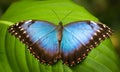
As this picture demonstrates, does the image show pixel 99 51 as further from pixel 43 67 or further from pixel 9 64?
pixel 9 64

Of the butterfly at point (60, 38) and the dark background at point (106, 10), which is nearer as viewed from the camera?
the butterfly at point (60, 38)

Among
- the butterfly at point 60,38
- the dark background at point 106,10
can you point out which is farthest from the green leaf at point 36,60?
the dark background at point 106,10

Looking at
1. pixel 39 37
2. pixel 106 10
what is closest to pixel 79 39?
pixel 39 37

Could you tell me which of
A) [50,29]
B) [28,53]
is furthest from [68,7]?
[28,53]

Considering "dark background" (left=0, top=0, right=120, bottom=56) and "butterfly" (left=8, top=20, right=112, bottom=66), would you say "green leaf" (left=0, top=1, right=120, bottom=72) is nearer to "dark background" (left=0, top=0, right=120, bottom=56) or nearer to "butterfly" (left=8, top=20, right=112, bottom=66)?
"butterfly" (left=8, top=20, right=112, bottom=66)

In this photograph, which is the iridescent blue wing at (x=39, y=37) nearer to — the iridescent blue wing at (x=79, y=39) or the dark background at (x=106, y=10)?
the iridescent blue wing at (x=79, y=39)

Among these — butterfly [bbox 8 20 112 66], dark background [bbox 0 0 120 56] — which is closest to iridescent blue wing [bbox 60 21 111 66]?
butterfly [bbox 8 20 112 66]

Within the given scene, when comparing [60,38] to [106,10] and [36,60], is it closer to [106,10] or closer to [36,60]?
[36,60]
